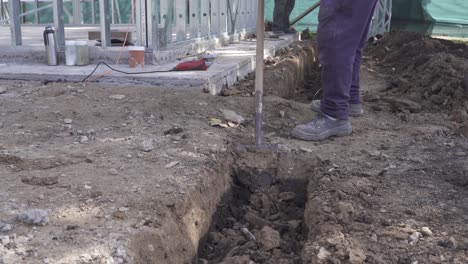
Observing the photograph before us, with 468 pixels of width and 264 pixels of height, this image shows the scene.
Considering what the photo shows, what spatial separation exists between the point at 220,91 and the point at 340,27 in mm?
1636

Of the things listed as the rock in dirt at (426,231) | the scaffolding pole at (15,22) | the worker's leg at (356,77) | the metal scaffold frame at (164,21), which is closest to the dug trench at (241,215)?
the rock in dirt at (426,231)

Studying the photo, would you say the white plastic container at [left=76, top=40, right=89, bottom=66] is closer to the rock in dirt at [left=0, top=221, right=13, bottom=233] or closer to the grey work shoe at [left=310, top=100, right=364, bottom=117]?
the grey work shoe at [left=310, top=100, right=364, bottom=117]

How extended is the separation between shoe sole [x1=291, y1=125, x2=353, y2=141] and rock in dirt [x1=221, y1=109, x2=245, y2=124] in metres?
0.42

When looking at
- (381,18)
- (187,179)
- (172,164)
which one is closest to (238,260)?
(187,179)

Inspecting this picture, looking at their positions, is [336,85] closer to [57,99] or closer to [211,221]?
[211,221]

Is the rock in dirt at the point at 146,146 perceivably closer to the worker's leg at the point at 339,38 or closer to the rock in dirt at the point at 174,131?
the rock in dirt at the point at 174,131

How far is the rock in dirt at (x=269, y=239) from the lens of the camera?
267 centimetres

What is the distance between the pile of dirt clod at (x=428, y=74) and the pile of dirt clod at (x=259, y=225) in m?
2.36

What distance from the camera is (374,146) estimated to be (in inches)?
147

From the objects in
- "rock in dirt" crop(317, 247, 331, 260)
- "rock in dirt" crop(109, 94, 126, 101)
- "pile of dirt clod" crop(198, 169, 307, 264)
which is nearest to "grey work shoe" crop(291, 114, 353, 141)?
"pile of dirt clod" crop(198, 169, 307, 264)

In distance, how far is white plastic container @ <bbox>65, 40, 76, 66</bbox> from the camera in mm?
5402

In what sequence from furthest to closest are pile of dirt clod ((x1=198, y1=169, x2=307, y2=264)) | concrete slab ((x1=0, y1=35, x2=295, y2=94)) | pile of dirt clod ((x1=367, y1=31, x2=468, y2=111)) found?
pile of dirt clod ((x1=367, y1=31, x2=468, y2=111)), concrete slab ((x1=0, y1=35, x2=295, y2=94)), pile of dirt clod ((x1=198, y1=169, x2=307, y2=264))

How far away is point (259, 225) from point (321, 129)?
1188 mm

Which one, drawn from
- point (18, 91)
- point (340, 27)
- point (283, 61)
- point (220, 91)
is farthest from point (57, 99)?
point (283, 61)
